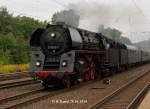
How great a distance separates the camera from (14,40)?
169 ft

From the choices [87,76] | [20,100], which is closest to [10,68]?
[87,76]

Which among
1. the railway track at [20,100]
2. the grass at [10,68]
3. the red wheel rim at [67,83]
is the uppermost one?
the grass at [10,68]

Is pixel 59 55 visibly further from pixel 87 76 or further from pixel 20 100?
pixel 20 100

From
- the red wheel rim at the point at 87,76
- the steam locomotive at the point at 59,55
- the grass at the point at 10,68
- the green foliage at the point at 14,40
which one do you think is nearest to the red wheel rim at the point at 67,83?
the steam locomotive at the point at 59,55

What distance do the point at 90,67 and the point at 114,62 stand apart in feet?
26.5

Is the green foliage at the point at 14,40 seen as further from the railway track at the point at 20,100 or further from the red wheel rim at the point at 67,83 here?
the railway track at the point at 20,100

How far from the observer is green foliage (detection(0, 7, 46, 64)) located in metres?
48.2

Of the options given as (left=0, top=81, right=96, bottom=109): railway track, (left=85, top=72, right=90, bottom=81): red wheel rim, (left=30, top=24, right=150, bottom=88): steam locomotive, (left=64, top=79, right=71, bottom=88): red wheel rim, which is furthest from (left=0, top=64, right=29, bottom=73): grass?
(left=0, top=81, right=96, bottom=109): railway track

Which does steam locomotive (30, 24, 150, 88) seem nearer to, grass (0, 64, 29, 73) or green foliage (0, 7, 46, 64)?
grass (0, 64, 29, 73)

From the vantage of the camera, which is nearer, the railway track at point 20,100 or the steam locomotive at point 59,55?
the railway track at point 20,100

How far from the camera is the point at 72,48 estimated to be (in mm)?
17891

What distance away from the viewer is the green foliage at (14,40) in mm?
48225

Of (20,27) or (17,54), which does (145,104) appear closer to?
(17,54)

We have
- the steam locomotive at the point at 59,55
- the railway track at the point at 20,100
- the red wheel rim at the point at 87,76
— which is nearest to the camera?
the railway track at the point at 20,100
